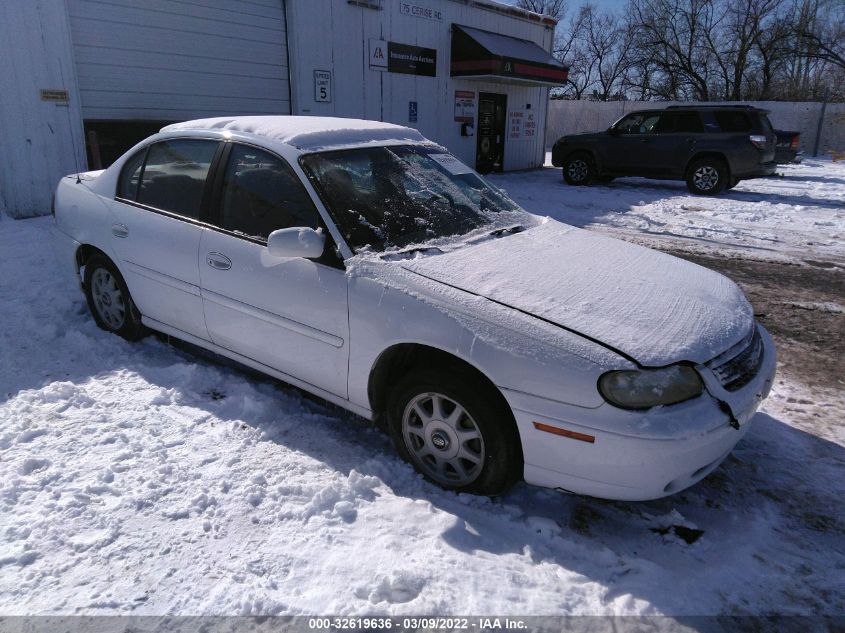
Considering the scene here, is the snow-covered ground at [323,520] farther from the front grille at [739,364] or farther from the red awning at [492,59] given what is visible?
the red awning at [492,59]

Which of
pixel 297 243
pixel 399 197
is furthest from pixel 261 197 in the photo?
pixel 399 197

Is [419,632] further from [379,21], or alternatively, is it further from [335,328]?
[379,21]

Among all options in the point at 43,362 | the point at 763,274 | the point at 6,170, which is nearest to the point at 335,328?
the point at 43,362

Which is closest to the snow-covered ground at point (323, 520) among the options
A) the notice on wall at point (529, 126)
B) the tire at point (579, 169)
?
the tire at point (579, 169)

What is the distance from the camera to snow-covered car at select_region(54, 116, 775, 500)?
8.11 ft

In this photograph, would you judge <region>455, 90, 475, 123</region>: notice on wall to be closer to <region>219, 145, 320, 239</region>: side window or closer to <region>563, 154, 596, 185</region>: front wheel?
<region>563, 154, 596, 185</region>: front wheel

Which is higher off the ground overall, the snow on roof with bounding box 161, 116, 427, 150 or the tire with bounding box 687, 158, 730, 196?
the snow on roof with bounding box 161, 116, 427, 150

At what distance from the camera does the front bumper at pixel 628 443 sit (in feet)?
7.84

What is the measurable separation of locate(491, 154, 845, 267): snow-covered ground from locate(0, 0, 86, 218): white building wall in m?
7.38

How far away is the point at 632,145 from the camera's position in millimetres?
14062

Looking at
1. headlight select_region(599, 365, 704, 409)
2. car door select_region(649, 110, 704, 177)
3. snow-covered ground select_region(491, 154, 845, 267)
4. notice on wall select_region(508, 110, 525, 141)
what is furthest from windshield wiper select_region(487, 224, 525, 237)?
notice on wall select_region(508, 110, 525, 141)

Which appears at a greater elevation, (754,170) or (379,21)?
(379,21)

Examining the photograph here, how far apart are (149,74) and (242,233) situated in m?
7.75

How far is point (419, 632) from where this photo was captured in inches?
84.6
